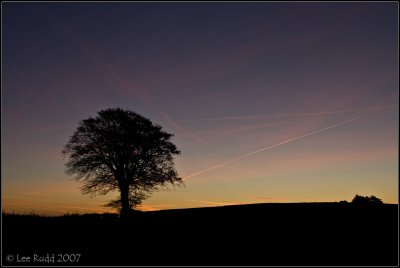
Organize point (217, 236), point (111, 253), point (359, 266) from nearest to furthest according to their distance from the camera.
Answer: point (359, 266) → point (111, 253) → point (217, 236)

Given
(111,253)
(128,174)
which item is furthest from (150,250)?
(128,174)

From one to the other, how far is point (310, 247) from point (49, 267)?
895 cm

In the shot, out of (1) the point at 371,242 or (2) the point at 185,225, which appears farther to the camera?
(2) the point at 185,225

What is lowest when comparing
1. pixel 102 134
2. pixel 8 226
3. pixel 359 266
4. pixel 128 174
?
pixel 359 266

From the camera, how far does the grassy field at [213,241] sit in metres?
12.2

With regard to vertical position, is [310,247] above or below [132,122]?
below

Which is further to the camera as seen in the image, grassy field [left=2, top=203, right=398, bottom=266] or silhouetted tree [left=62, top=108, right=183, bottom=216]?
silhouetted tree [left=62, top=108, right=183, bottom=216]

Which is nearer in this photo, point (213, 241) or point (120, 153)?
point (213, 241)

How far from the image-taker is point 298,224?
57.6 feet

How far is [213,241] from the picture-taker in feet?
48.0

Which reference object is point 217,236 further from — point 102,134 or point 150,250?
point 102,134

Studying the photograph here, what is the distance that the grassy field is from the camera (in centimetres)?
1218

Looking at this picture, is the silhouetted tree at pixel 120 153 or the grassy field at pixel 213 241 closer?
the grassy field at pixel 213 241

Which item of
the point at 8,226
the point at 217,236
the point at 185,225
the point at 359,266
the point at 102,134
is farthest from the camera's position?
the point at 102,134
